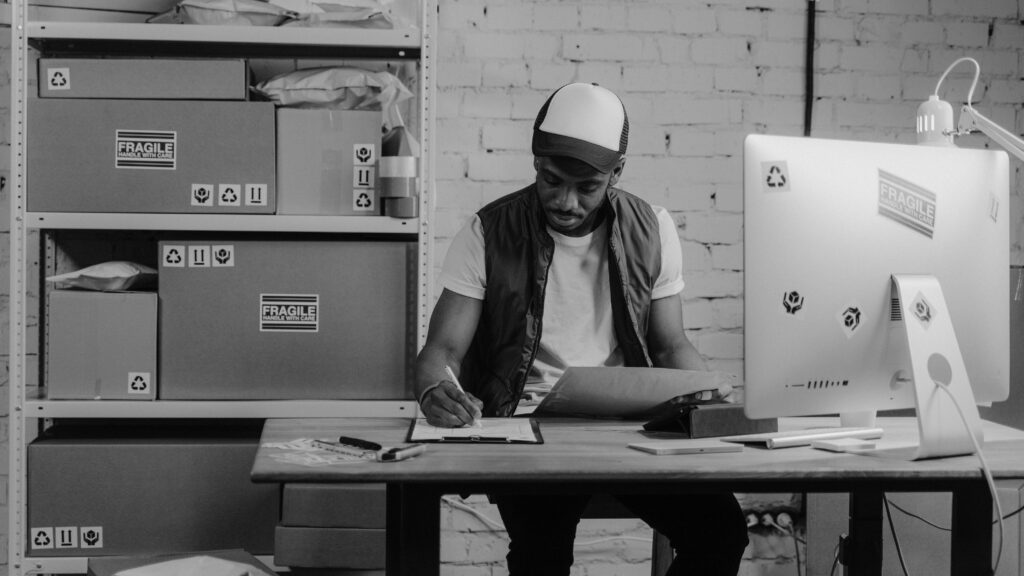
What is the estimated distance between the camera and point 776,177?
4.20ft

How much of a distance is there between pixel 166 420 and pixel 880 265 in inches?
68.7

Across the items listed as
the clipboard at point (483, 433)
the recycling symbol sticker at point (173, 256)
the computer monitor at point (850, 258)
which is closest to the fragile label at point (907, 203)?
the computer monitor at point (850, 258)

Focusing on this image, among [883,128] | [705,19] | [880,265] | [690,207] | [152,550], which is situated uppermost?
[705,19]

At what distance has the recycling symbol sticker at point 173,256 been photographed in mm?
2182

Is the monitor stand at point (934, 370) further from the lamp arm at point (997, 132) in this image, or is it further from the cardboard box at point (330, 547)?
the cardboard box at point (330, 547)

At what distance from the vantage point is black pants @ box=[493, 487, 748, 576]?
160cm

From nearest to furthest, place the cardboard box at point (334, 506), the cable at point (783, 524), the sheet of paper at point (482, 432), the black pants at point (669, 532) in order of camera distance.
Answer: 1. the sheet of paper at point (482, 432)
2. the black pants at point (669, 532)
3. the cardboard box at point (334, 506)
4. the cable at point (783, 524)

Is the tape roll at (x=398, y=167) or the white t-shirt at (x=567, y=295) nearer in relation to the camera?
the white t-shirt at (x=567, y=295)

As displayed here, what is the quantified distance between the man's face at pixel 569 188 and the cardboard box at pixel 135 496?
2.75ft

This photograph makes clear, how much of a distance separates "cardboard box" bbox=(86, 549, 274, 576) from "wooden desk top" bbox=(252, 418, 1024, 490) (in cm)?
59

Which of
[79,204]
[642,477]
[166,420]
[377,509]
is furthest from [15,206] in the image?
[642,477]

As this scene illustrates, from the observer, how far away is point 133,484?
217 cm

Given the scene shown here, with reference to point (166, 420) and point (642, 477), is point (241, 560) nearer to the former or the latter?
point (166, 420)

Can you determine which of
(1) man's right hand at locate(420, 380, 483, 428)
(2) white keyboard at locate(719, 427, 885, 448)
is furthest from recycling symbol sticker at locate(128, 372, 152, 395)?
(2) white keyboard at locate(719, 427, 885, 448)
